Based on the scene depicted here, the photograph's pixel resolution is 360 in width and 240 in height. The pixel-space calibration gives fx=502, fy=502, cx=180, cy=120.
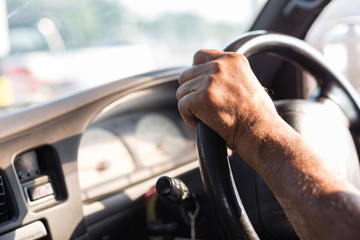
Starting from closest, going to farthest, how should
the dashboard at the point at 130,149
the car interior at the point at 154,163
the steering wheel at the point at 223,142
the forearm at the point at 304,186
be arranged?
the forearm at the point at 304,186, the steering wheel at the point at 223,142, the car interior at the point at 154,163, the dashboard at the point at 130,149

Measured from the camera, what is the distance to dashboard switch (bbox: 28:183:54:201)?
53.6 inches

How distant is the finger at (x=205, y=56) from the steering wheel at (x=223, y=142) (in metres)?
0.12

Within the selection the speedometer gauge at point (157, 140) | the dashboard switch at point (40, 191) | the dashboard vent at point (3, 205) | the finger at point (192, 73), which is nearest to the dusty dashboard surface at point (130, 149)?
the speedometer gauge at point (157, 140)

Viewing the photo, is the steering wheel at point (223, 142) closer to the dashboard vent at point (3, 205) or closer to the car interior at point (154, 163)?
the car interior at point (154, 163)

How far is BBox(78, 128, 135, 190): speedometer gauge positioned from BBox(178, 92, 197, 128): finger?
0.89 m

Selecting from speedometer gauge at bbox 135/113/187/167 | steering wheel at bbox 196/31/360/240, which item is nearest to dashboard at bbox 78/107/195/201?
speedometer gauge at bbox 135/113/187/167

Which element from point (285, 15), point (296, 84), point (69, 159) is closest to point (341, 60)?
point (296, 84)

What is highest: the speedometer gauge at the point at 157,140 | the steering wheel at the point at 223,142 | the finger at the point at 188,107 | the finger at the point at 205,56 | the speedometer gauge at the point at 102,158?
the finger at the point at 205,56

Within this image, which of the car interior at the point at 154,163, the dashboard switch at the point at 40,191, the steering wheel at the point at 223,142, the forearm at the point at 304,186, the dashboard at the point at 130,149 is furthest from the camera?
the dashboard at the point at 130,149

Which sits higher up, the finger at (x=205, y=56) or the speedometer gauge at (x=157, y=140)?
the finger at (x=205, y=56)

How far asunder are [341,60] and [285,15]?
53cm

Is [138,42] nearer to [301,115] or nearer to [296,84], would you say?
[296,84]

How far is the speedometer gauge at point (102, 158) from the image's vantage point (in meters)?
1.88

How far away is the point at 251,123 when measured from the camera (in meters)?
0.94
